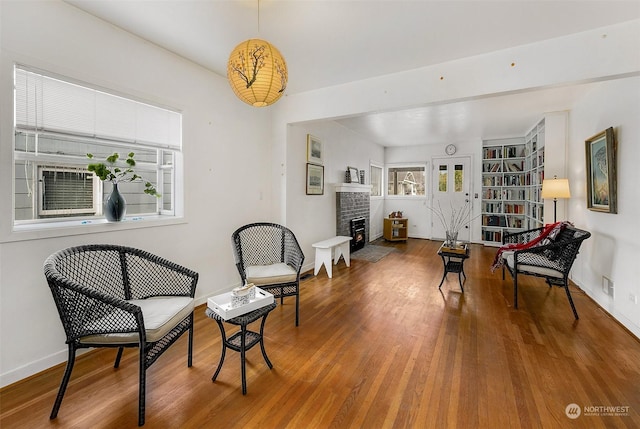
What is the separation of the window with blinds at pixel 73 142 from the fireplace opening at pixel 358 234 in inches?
152

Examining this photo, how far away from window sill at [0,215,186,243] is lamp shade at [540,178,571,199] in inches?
189

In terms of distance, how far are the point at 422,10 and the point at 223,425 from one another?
2995 mm

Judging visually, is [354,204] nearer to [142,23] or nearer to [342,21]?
[342,21]

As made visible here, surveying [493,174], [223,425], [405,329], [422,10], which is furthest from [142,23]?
[493,174]

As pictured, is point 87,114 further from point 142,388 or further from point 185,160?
point 142,388

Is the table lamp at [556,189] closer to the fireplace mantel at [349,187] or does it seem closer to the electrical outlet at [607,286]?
the electrical outlet at [607,286]

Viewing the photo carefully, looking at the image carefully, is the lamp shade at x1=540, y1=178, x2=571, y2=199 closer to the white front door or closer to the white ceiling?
the white ceiling

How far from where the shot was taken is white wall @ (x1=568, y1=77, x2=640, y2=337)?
2.43 meters

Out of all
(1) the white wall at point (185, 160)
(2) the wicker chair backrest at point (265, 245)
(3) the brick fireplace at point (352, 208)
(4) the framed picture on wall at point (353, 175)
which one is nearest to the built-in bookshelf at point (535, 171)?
(3) the brick fireplace at point (352, 208)

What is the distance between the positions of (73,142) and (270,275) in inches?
75.7

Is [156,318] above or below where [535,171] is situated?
below

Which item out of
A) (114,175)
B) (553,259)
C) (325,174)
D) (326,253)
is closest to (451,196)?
(325,174)

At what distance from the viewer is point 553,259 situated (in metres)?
3.02

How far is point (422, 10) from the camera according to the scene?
2.03 meters
